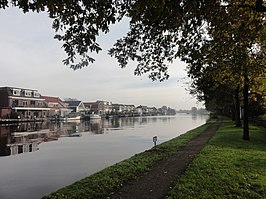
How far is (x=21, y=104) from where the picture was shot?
254ft

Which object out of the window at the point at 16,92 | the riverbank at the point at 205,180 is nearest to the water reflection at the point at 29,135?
the riverbank at the point at 205,180

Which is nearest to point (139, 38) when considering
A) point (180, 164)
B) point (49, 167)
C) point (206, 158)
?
point (180, 164)

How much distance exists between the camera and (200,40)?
7.78m

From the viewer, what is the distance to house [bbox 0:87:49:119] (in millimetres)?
69688

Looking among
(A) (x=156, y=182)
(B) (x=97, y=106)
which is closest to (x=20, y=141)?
(A) (x=156, y=182)

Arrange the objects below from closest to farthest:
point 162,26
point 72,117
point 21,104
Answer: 1. point 162,26
2. point 21,104
3. point 72,117

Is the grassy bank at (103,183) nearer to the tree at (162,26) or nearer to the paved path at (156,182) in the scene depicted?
the paved path at (156,182)

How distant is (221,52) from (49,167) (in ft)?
38.3

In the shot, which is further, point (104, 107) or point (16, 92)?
point (104, 107)

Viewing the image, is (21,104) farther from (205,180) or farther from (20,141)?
(205,180)

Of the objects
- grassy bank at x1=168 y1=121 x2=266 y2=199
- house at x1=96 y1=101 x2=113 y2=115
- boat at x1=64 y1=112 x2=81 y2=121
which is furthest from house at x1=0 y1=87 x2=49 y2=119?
grassy bank at x1=168 y1=121 x2=266 y2=199

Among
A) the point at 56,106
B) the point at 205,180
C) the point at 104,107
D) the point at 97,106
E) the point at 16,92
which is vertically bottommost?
Result: the point at 205,180

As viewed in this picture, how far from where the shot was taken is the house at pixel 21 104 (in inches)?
2744

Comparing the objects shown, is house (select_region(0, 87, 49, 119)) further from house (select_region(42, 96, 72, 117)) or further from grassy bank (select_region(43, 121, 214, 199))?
grassy bank (select_region(43, 121, 214, 199))
